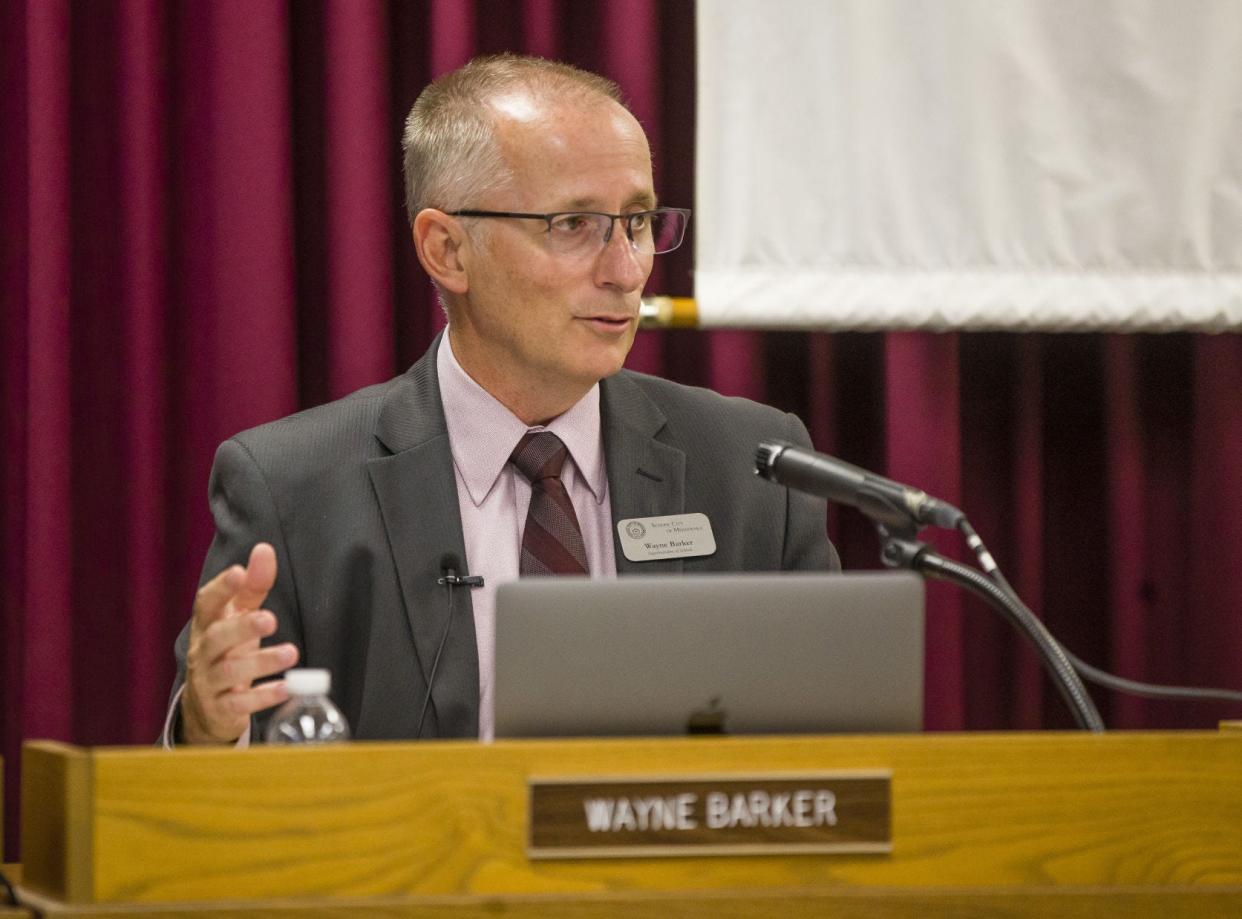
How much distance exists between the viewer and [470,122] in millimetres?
2344

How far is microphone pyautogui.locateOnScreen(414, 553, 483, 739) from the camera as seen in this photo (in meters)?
2.07

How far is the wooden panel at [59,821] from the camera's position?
1.16 m

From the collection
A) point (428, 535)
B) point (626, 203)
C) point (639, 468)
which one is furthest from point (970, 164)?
point (428, 535)

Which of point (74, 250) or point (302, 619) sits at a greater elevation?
point (74, 250)

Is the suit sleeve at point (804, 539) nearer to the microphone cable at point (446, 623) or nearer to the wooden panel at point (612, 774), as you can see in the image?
the microphone cable at point (446, 623)

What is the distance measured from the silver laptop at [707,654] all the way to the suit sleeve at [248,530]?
0.90m

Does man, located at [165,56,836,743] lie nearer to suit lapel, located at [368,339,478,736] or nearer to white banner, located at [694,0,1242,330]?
suit lapel, located at [368,339,478,736]

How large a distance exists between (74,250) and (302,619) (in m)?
0.94

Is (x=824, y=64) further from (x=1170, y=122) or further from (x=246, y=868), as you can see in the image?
(x=246, y=868)

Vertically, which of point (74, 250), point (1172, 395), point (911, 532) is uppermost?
point (74, 250)

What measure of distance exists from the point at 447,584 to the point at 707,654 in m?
0.83

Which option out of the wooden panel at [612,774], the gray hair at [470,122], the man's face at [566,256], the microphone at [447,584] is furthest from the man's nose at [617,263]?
the wooden panel at [612,774]

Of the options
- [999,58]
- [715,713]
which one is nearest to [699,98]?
[999,58]

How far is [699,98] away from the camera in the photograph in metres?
2.76
